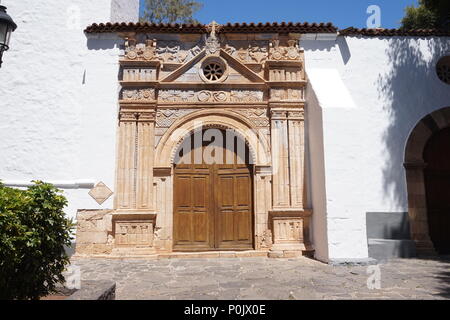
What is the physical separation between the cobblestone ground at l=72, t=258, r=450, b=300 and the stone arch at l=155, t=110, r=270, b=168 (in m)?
2.09

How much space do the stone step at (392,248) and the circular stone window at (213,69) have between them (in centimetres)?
469

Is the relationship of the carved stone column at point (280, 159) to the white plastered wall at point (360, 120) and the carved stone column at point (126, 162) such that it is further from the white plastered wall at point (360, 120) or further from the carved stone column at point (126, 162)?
the carved stone column at point (126, 162)

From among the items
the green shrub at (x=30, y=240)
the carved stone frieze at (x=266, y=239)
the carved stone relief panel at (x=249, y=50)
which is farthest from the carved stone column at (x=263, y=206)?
the green shrub at (x=30, y=240)

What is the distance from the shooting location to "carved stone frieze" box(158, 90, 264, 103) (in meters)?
7.68

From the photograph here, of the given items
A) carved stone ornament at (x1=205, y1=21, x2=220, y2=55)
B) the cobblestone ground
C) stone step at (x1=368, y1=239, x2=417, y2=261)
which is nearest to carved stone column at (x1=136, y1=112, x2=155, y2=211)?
the cobblestone ground

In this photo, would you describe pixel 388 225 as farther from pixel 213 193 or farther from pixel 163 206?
pixel 163 206

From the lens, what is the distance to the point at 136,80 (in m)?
7.53

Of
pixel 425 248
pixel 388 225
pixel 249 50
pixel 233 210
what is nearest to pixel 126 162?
pixel 233 210

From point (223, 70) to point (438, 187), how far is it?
211 inches

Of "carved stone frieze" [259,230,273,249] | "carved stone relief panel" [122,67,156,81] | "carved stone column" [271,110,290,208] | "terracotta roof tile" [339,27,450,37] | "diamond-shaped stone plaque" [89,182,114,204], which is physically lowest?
"carved stone frieze" [259,230,273,249]

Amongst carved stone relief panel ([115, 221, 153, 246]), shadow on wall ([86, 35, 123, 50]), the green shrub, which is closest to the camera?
the green shrub

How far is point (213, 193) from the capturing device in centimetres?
755

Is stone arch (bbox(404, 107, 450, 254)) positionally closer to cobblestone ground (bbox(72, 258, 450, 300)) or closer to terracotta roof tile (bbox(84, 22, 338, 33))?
cobblestone ground (bbox(72, 258, 450, 300))

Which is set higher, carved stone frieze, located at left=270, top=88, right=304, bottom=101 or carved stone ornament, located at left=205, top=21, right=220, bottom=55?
carved stone ornament, located at left=205, top=21, right=220, bottom=55
